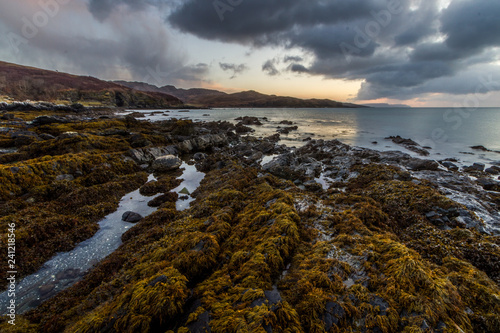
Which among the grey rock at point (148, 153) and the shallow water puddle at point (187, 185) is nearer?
the shallow water puddle at point (187, 185)

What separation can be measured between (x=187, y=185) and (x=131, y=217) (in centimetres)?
491

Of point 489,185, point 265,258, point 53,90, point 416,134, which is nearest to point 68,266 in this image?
point 265,258

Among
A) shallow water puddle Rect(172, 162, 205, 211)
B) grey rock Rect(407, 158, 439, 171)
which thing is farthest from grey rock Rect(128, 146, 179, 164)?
grey rock Rect(407, 158, 439, 171)

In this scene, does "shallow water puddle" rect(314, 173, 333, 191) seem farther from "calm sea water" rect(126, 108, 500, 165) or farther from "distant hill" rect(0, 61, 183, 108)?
"distant hill" rect(0, 61, 183, 108)

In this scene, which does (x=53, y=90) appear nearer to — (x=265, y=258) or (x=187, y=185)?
(x=187, y=185)

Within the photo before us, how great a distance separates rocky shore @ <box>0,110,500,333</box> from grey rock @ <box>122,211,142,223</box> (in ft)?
2.22

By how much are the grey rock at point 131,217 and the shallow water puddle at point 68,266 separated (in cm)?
19

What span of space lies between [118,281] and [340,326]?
18.1 feet

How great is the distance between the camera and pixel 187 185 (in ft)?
45.2

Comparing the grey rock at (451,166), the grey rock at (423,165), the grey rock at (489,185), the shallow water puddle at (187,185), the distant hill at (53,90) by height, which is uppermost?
the distant hill at (53,90)

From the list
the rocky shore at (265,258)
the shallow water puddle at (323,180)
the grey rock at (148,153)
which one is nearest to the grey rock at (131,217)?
the rocky shore at (265,258)

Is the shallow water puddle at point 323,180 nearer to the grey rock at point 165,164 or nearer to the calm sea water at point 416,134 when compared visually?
the grey rock at point 165,164

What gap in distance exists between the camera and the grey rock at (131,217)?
9047 millimetres

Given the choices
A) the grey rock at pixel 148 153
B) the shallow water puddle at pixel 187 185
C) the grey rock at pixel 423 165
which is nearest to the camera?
the shallow water puddle at pixel 187 185
